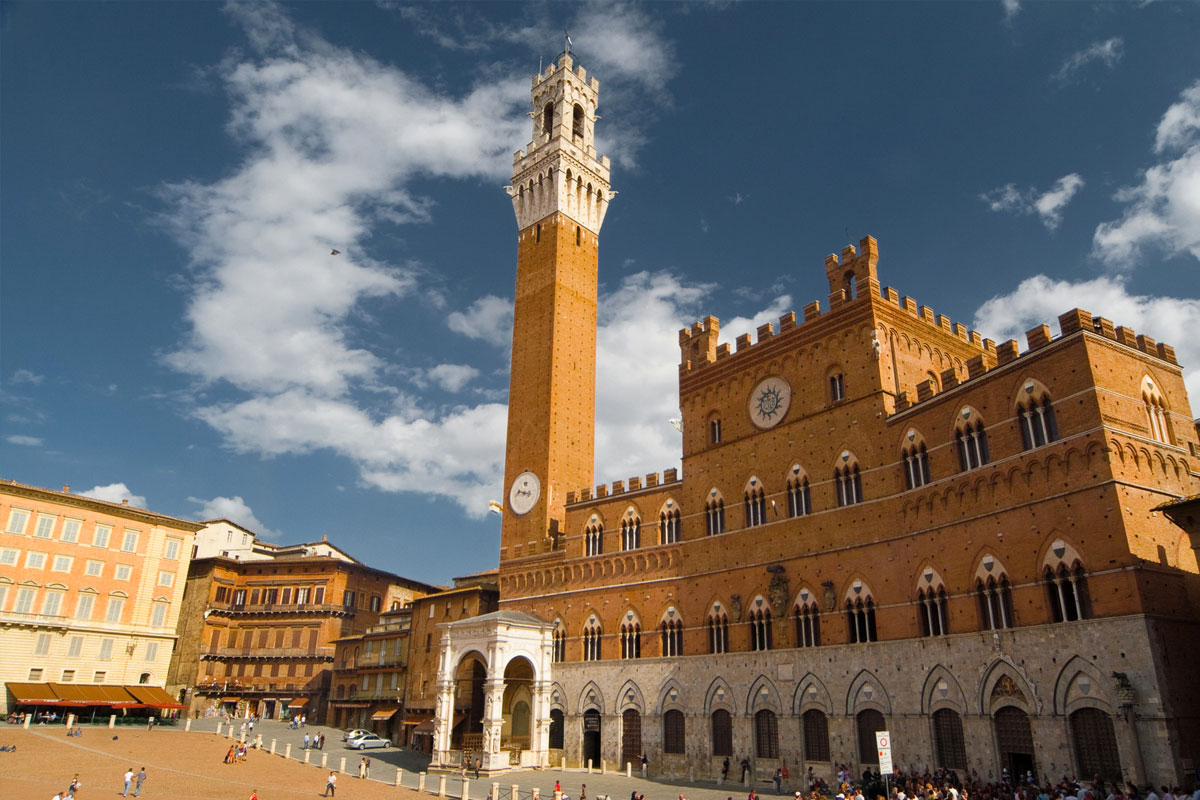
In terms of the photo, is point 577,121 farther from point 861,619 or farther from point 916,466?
point 861,619

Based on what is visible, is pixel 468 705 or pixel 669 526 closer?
pixel 669 526

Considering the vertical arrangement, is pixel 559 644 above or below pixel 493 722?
above

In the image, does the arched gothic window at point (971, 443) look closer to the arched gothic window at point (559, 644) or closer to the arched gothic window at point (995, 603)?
the arched gothic window at point (995, 603)

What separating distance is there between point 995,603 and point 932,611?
2.54 m

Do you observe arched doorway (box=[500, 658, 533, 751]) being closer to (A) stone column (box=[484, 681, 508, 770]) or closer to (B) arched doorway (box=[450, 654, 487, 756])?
(B) arched doorway (box=[450, 654, 487, 756])

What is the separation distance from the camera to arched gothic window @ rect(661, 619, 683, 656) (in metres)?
37.4

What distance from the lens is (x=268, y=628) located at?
60719 millimetres

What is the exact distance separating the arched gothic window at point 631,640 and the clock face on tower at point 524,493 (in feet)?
32.9

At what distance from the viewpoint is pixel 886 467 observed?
3069 cm

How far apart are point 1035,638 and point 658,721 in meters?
17.9

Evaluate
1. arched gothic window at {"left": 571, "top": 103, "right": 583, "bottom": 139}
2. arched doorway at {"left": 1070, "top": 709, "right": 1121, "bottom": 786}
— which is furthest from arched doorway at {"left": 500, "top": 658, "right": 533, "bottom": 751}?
arched gothic window at {"left": 571, "top": 103, "right": 583, "bottom": 139}

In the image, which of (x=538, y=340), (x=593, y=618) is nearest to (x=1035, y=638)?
(x=593, y=618)

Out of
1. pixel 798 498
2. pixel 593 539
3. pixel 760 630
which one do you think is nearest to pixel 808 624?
pixel 760 630

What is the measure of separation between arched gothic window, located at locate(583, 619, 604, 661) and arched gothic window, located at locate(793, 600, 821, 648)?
11705 mm
